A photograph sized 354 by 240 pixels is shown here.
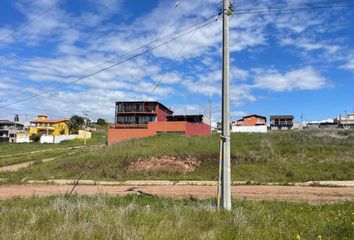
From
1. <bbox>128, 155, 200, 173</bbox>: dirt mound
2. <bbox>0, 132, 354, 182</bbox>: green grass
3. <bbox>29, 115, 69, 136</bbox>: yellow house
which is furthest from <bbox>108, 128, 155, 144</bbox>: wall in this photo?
<bbox>29, 115, 69, 136</bbox>: yellow house

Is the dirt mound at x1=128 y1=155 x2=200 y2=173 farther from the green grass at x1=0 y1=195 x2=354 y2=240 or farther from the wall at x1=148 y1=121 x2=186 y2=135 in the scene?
the wall at x1=148 y1=121 x2=186 y2=135

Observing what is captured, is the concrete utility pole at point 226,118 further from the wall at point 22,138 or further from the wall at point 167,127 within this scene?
the wall at point 22,138

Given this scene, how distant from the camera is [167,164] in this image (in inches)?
1225

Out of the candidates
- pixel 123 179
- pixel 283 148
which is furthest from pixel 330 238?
pixel 283 148

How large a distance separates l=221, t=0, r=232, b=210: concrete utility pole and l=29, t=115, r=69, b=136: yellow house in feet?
394

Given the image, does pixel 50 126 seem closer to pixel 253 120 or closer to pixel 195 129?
pixel 253 120

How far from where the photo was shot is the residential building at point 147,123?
67.9 metres

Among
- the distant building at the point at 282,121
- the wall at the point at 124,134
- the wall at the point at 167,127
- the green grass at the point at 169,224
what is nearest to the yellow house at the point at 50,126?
the wall at the point at 124,134

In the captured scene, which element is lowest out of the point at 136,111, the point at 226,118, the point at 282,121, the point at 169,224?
the point at 169,224

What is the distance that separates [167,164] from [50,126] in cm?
10367

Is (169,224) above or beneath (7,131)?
beneath

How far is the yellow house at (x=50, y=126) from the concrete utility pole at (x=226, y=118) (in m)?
120

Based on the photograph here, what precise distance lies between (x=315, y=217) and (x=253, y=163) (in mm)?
21106

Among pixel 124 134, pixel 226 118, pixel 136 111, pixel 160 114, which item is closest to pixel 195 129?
pixel 160 114
